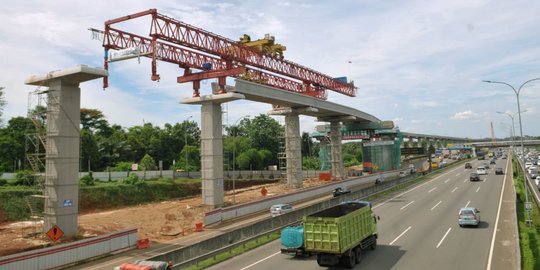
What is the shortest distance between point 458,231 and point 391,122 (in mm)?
75979

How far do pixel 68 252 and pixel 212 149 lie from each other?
21.3 metres

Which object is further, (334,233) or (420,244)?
(420,244)

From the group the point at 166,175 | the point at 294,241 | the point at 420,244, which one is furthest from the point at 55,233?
the point at 166,175

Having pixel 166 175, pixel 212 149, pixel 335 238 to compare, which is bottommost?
pixel 335 238

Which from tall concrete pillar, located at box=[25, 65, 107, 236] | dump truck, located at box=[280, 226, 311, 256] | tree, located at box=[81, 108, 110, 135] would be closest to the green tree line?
tree, located at box=[81, 108, 110, 135]

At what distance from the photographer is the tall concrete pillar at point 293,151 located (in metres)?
59.4

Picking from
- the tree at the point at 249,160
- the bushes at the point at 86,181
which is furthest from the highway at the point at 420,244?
the tree at the point at 249,160

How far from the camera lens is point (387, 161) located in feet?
334

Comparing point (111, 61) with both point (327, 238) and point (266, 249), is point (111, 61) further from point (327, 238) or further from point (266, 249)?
point (327, 238)

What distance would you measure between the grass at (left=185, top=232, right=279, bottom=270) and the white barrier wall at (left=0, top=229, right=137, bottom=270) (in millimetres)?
8287

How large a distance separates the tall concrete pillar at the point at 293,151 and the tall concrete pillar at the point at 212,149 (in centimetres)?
1844

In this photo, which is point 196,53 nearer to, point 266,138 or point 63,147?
point 63,147

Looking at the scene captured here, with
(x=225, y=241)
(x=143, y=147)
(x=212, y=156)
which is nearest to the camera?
(x=225, y=241)

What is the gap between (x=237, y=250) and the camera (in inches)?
942
